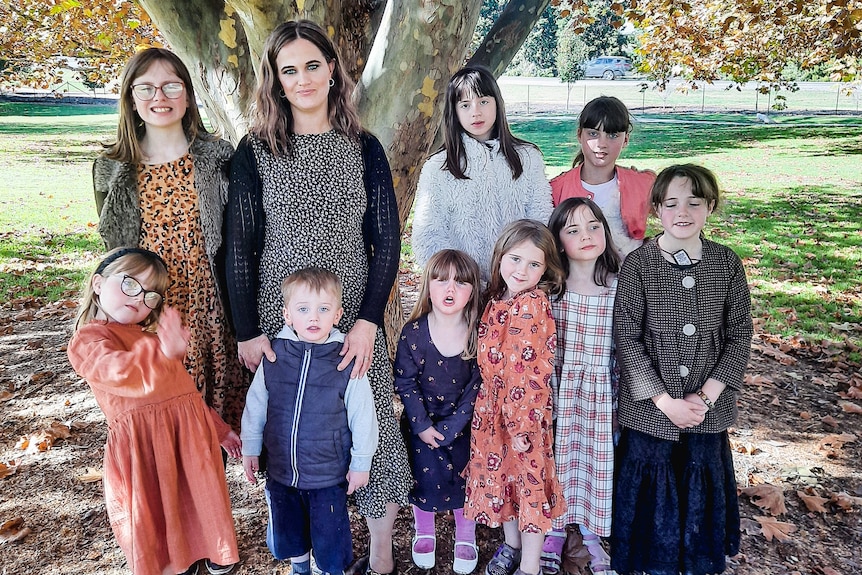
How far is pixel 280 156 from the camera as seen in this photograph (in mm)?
2490

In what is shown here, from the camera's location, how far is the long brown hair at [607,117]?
2963mm

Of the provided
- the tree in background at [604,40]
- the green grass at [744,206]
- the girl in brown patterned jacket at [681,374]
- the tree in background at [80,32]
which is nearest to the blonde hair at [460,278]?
the girl in brown patterned jacket at [681,374]

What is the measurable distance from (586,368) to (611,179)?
963 mm

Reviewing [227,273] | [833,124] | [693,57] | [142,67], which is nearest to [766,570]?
[227,273]

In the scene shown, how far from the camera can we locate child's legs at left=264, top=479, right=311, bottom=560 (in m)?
2.55

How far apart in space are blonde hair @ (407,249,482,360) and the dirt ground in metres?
1.07

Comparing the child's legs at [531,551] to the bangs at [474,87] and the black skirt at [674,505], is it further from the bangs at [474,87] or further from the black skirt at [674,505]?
the bangs at [474,87]

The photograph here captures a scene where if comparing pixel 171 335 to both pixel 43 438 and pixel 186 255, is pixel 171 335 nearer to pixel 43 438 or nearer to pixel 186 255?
pixel 186 255

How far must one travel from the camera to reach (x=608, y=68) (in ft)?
130

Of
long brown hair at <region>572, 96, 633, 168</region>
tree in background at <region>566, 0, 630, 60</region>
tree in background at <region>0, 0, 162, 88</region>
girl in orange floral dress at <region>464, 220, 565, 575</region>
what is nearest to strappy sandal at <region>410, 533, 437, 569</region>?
girl in orange floral dress at <region>464, 220, 565, 575</region>

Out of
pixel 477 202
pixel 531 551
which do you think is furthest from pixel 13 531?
pixel 477 202

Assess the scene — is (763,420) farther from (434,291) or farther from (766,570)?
(434,291)

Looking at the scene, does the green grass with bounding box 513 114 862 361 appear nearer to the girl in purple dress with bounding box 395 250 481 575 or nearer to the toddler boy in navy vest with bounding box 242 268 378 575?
the girl in purple dress with bounding box 395 250 481 575

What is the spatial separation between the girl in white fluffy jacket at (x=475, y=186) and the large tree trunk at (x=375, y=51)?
18.2 inches
